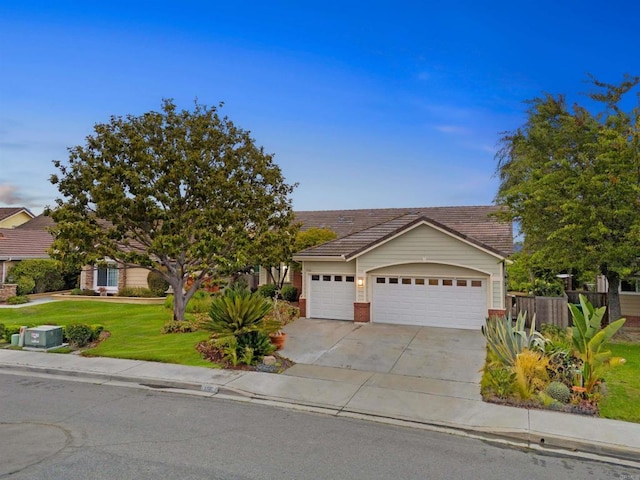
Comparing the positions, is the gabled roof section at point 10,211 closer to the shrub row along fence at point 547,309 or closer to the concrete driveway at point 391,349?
the concrete driveway at point 391,349

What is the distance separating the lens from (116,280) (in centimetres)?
2678

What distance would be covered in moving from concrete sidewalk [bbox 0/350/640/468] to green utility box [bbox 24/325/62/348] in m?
0.84

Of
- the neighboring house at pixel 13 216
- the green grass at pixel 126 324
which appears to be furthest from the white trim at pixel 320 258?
the neighboring house at pixel 13 216

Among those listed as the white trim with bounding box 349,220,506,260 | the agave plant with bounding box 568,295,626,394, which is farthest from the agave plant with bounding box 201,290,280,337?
the agave plant with bounding box 568,295,626,394

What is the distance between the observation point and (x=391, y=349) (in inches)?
520

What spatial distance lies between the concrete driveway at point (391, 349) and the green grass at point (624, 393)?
270 cm

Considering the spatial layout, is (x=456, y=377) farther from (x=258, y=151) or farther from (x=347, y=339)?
(x=258, y=151)

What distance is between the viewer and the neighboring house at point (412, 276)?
54.1 ft

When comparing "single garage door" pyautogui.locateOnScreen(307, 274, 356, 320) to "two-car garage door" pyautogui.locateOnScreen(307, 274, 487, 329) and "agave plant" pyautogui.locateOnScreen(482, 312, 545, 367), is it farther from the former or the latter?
"agave plant" pyautogui.locateOnScreen(482, 312, 545, 367)

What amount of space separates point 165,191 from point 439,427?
40.8 feet

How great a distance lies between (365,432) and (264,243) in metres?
10.8

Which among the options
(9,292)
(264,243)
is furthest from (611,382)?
(9,292)

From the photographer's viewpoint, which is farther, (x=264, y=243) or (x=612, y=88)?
(x=264, y=243)

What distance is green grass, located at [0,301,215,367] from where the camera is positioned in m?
12.4
